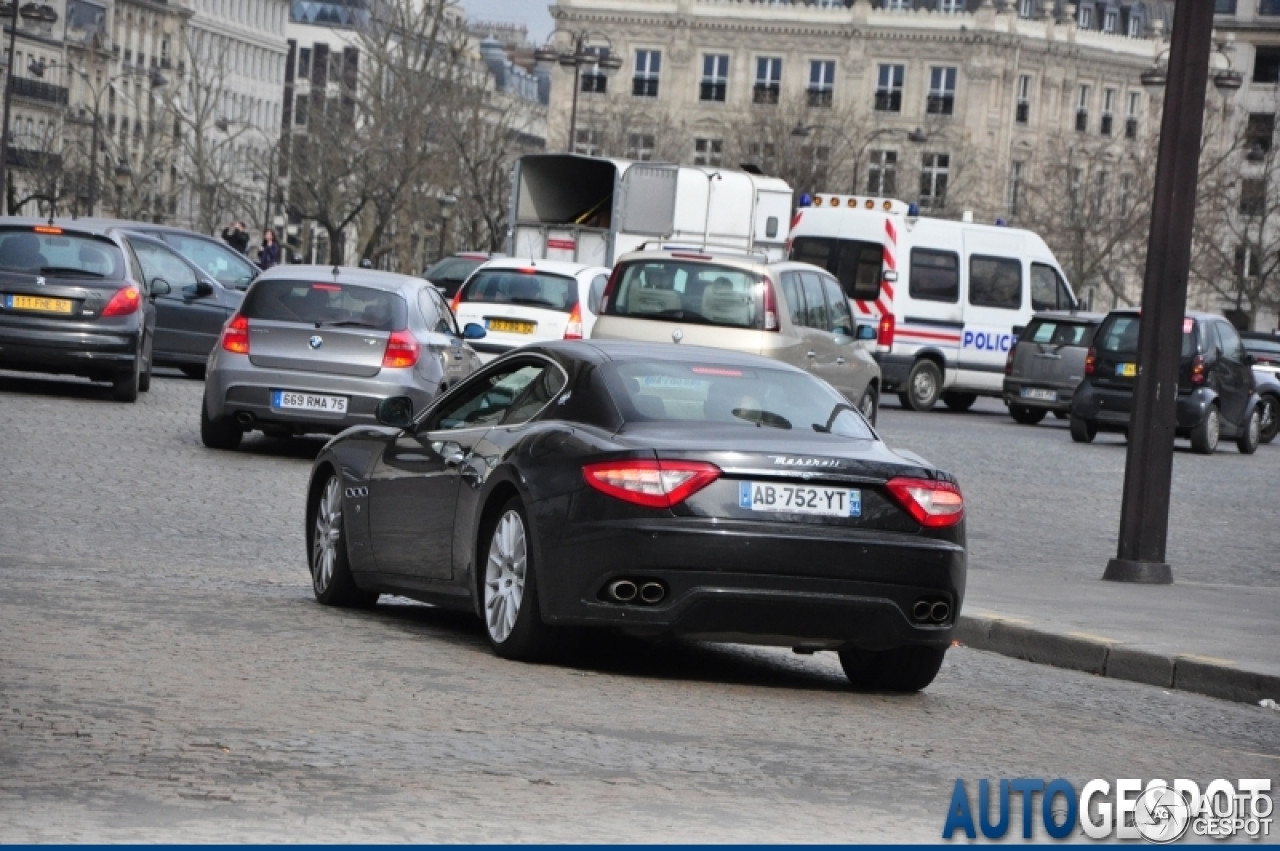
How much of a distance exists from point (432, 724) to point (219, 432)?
530 inches

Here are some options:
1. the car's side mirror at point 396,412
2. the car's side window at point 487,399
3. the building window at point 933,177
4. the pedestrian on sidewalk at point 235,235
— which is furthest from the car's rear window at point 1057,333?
the building window at point 933,177

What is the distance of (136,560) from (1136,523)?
20.0 feet

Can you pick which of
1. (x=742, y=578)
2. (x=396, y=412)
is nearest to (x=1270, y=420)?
(x=396, y=412)

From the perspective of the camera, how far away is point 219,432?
72.3 feet

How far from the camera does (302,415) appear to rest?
2155 cm

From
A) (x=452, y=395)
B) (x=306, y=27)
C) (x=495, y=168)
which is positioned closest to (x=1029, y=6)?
(x=306, y=27)

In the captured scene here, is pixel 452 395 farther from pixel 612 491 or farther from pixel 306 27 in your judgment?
pixel 306 27

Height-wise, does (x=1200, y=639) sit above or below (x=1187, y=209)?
below

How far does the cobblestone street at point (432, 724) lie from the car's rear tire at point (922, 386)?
25.7 metres

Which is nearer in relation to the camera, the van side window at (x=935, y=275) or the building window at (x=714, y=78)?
the van side window at (x=935, y=275)

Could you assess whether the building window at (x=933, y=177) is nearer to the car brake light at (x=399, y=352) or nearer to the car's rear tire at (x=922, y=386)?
the car's rear tire at (x=922, y=386)

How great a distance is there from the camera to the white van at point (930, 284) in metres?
40.3


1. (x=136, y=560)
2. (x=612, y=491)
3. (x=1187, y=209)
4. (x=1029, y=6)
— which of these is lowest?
(x=136, y=560)

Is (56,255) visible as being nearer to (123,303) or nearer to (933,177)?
(123,303)
